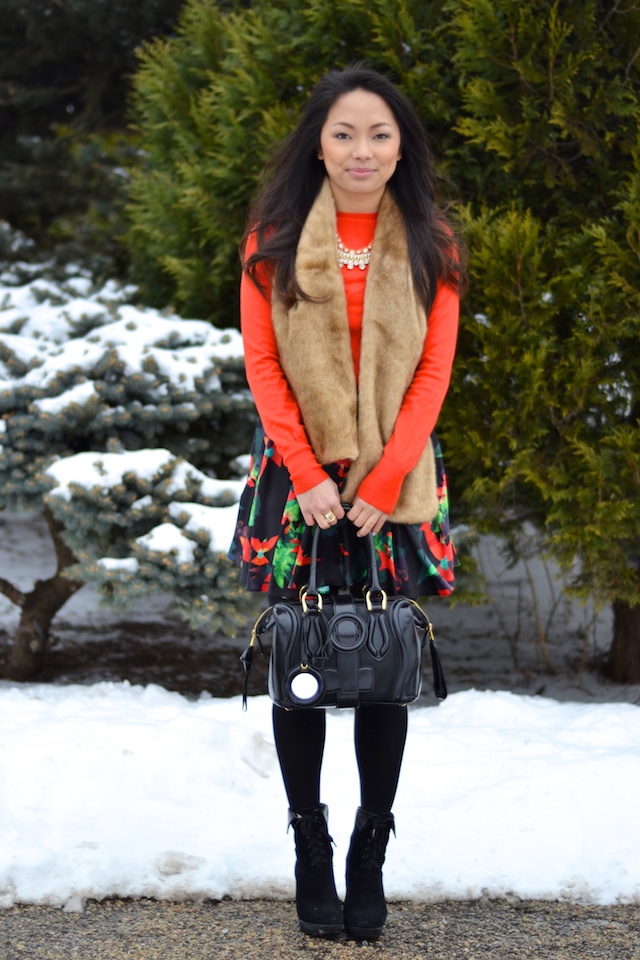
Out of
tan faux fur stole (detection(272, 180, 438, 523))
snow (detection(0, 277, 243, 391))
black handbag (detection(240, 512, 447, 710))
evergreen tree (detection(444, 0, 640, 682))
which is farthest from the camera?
snow (detection(0, 277, 243, 391))

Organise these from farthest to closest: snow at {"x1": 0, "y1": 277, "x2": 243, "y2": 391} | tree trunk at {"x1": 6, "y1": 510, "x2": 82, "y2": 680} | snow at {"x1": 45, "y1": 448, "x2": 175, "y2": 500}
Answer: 1. tree trunk at {"x1": 6, "y1": 510, "x2": 82, "y2": 680}
2. snow at {"x1": 0, "y1": 277, "x2": 243, "y2": 391}
3. snow at {"x1": 45, "y1": 448, "x2": 175, "y2": 500}

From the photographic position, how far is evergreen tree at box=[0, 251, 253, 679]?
3.38 meters

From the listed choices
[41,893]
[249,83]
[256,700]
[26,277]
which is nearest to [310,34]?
[249,83]

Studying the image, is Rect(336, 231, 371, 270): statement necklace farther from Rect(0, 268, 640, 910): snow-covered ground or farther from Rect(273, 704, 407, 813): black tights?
Rect(0, 268, 640, 910): snow-covered ground

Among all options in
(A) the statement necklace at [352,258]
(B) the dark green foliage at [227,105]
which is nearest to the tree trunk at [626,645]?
(B) the dark green foliage at [227,105]

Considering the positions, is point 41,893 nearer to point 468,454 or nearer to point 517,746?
point 517,746

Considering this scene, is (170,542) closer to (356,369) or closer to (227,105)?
(356,369)

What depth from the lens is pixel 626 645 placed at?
423cm

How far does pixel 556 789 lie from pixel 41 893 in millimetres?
1450

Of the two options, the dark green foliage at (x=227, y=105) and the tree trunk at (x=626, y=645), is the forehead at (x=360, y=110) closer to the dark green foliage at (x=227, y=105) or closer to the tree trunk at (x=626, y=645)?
the dark green foliage at (x=227, y=105)

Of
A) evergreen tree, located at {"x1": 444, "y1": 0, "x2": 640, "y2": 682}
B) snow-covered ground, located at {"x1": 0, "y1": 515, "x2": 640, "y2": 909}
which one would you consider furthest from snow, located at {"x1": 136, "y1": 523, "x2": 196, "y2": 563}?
evergreen tree, located at {"x1": 444, "y1": 0, "x2": 640, "y2": 682}

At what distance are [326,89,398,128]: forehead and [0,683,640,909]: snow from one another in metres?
1.80

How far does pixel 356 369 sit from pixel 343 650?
634 mm

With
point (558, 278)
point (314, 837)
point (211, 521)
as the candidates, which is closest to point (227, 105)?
point (558, 278)
